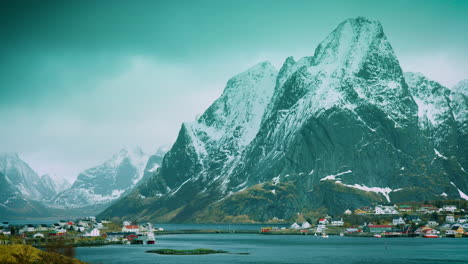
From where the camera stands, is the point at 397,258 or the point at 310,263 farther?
the point at 397,258

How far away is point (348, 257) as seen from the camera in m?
178

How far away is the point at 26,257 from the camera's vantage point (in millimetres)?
121062

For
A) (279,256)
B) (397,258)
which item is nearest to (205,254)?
(279,256)

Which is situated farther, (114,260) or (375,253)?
(375,253)

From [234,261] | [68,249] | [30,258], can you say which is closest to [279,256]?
[234,261]

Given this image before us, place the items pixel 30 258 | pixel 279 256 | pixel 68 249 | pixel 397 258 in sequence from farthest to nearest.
A: pixel 279 256
pixel 397 258
pixel 68 249
pixel 30 258

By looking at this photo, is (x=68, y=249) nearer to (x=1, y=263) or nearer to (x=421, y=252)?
(x=1, y=263)

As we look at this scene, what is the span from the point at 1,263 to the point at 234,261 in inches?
2923

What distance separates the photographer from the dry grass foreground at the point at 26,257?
119562mm

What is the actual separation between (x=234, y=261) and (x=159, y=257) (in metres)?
29.4

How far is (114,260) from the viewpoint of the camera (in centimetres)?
17438

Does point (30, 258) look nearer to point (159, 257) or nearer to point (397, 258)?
point (159, 257)

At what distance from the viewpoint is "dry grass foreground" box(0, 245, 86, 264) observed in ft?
392

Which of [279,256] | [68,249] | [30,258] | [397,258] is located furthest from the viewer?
[279,256]
